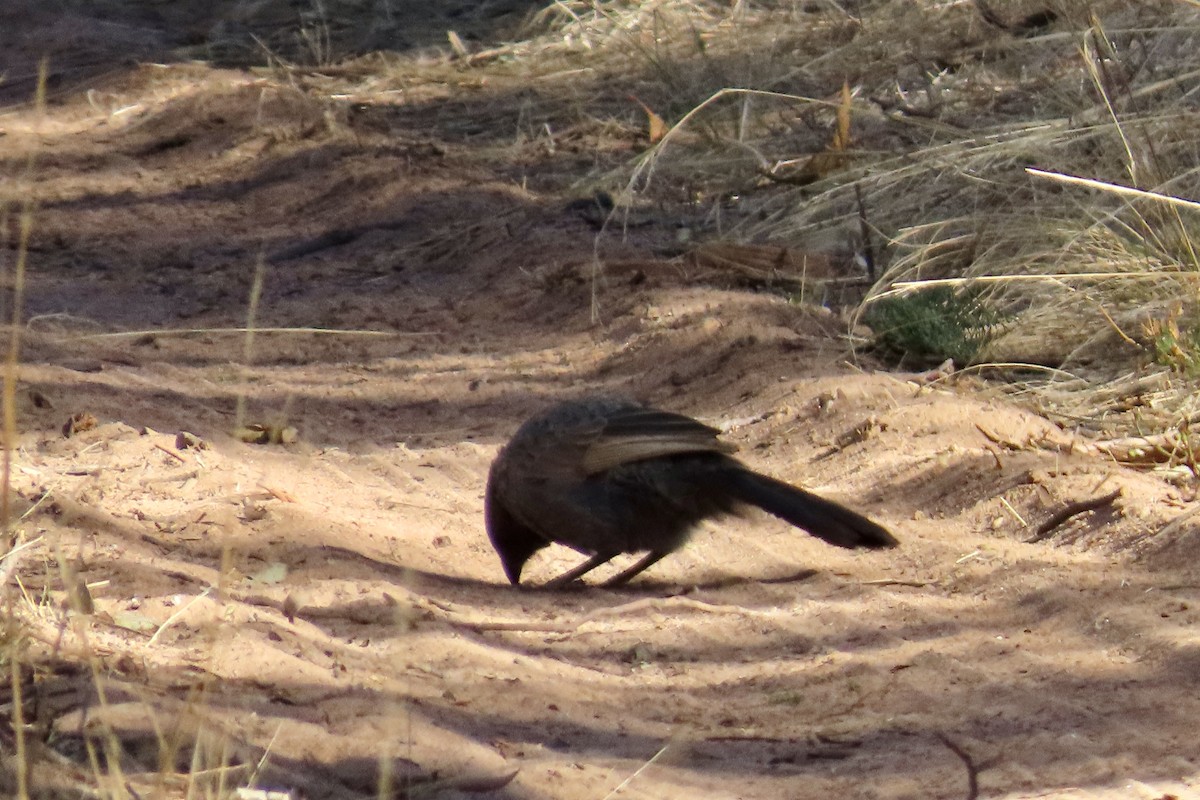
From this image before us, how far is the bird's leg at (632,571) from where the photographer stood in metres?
4.84

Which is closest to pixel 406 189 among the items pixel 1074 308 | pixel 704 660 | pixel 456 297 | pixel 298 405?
pixel 456 297

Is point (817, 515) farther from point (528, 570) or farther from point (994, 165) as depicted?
point (994, 165)

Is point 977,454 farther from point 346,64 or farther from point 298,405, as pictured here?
point 346,64

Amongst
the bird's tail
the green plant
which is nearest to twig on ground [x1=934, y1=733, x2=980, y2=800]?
the bird's tail

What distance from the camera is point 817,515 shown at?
4309mm

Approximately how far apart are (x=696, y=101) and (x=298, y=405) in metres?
3.86

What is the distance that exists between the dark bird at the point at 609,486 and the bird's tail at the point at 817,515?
91mm

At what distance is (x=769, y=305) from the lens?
6828 millimetres

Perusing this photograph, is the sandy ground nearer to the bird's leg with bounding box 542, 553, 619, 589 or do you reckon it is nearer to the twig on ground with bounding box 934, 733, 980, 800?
the twig on ground with bounding box 934, 733, 980, 800

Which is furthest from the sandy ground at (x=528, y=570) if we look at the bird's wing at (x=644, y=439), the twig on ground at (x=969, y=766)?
the bird's wing at (x=644, y=439)

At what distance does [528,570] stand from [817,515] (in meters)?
1.32

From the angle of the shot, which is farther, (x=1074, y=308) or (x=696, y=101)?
(x=696, y=101)

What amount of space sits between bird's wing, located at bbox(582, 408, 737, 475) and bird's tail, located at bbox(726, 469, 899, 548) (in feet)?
0.68

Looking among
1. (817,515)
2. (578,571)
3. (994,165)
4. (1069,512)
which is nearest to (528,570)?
(578,571)
